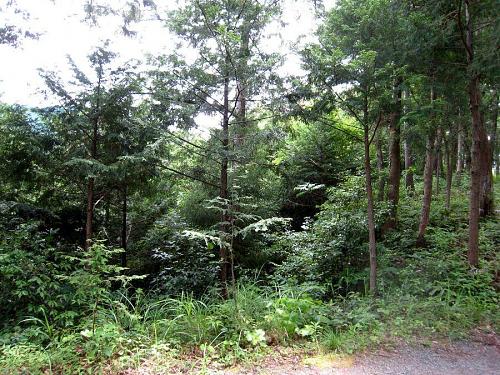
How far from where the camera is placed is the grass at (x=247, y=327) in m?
3.83

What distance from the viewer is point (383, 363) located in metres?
3.79

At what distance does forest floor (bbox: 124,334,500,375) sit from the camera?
362cm

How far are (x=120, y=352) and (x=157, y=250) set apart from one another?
175 inches

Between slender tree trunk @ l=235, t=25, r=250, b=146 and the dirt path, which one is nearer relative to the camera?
the dirt path

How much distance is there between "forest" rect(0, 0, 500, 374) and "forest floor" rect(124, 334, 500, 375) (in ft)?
0.24

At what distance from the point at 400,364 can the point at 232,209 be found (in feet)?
10.6

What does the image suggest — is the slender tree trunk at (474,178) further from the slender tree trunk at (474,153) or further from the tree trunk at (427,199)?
the tree trunk at (427,199)

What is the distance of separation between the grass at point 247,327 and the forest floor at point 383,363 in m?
0.11

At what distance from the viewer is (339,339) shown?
4.19 m

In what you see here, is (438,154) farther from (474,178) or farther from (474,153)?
(474,178)

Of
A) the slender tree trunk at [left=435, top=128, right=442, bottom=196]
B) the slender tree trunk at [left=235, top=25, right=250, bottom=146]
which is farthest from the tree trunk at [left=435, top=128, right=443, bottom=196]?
the slender tree trunk at [left=235, top=25, right=250, bottom=146]

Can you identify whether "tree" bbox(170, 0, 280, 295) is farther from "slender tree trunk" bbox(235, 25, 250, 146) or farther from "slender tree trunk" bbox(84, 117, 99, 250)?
"slender tree trunk" bbox(84, 117, 99, 250)

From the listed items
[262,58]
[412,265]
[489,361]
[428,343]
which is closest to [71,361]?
[428,343]

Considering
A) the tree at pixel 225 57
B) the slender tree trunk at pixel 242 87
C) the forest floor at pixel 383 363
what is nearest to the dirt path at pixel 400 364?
the forest floor at pixel 383 363
